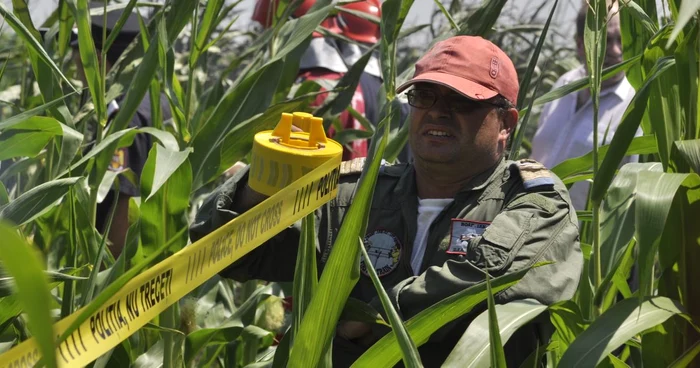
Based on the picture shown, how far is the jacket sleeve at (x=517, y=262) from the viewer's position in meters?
1.56

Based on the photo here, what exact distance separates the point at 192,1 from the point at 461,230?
0.61 m

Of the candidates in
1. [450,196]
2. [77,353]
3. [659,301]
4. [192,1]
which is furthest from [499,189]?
[77,353]

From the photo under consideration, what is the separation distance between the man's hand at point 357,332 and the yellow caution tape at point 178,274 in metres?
0.26

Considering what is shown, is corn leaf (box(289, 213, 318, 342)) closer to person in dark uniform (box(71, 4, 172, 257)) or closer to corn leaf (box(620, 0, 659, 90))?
corn leaf (box(620, 0, 659, 90))

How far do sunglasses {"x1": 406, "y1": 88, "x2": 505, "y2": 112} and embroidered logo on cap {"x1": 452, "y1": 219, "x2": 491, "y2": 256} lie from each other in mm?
209

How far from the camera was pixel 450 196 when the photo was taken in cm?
186

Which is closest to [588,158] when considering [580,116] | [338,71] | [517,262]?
[517,262]

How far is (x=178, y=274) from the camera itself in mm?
1260

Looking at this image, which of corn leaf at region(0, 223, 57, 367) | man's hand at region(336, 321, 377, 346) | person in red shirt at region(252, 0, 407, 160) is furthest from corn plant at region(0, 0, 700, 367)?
person in red shirt at region(252, 0, 407, 160)

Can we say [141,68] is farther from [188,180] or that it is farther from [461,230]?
[461,230]

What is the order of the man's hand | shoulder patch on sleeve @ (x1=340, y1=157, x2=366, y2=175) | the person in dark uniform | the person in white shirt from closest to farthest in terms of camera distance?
the man's hand < shoulder patch on sleeve @ (x1=340, y1=157, x2=366, y2=175) < the person in dark uniform < the person in white shirt

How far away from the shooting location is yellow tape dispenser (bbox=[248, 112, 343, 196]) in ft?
4.74

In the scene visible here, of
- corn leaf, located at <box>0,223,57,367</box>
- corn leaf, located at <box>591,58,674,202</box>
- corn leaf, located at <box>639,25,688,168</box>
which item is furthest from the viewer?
corn leaf, located at <box>639,25,688,168</box>

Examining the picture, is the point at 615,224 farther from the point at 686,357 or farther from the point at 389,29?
the point at 389,29
